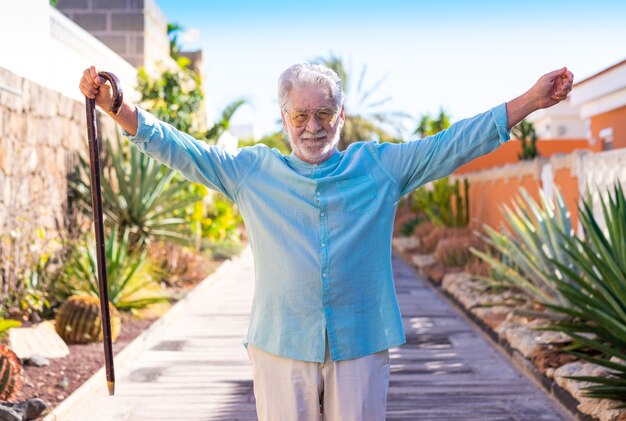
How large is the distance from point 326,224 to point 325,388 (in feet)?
1.69

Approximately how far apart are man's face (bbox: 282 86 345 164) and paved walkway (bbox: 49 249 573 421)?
12.0 feet

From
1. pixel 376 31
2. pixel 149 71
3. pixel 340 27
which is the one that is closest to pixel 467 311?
pixel 149 71

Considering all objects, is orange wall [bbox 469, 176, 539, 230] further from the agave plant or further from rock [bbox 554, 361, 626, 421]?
rock [bbox 554, 361, 626, 421]

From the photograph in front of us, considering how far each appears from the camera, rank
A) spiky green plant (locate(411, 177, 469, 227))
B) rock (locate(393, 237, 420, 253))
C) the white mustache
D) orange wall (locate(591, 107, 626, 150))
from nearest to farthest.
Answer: the white mustache < spiky green plant (locate(411, 177, 469, 227)) < orange wall (locate(591, 107, 626, 150)) < rock (locate(393, 237, 420, 253))

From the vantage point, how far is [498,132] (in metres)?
3.21

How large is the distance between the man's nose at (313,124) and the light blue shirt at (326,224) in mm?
133

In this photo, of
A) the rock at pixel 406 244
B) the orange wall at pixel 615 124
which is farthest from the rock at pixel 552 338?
the orange wall at pixel 615 124

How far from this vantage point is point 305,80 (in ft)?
10.5

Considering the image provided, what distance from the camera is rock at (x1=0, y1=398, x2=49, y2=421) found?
231 inches

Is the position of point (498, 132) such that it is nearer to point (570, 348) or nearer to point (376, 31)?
point (570, 348)

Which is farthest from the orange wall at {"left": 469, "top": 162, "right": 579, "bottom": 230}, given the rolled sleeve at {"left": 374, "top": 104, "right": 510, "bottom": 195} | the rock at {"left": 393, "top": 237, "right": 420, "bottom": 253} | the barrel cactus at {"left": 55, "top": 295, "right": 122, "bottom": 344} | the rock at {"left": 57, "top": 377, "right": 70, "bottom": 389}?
the rolled sleeve at {"left": 374, "top": 104, "right": 510, "bottom": 195}

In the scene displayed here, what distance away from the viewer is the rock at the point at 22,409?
5.86 meters

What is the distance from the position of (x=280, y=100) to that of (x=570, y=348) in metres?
4.85

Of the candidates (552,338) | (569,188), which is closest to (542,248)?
(552,338)
